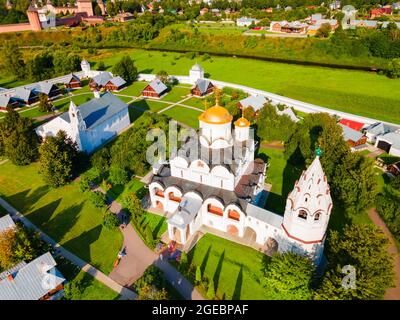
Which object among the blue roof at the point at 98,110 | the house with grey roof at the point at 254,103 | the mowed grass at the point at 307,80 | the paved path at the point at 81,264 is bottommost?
the paved path at the point at 81,264

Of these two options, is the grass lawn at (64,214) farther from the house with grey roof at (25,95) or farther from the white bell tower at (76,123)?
the house with grey roof at (25,95)

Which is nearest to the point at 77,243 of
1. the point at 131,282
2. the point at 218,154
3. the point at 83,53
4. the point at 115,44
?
the point at 131,282

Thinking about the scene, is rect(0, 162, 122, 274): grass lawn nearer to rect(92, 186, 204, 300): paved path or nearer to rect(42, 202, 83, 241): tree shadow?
rect(42, 202, 83, 241): tree shadow

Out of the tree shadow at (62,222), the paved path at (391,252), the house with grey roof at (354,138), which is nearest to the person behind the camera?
the paved path at (391,252)

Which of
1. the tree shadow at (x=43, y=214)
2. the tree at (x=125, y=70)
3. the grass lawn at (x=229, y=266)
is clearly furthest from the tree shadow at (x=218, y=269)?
the tree at (x=125, y=70)

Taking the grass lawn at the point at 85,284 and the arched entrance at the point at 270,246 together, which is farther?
the arched entrance at the point at 270,246

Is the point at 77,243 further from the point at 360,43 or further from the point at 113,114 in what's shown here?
the point at 360,43

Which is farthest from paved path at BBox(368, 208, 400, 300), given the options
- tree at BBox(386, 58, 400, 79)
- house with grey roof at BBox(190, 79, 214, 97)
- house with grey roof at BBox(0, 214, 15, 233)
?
tree at BBox(386, 58, 400, 79)
